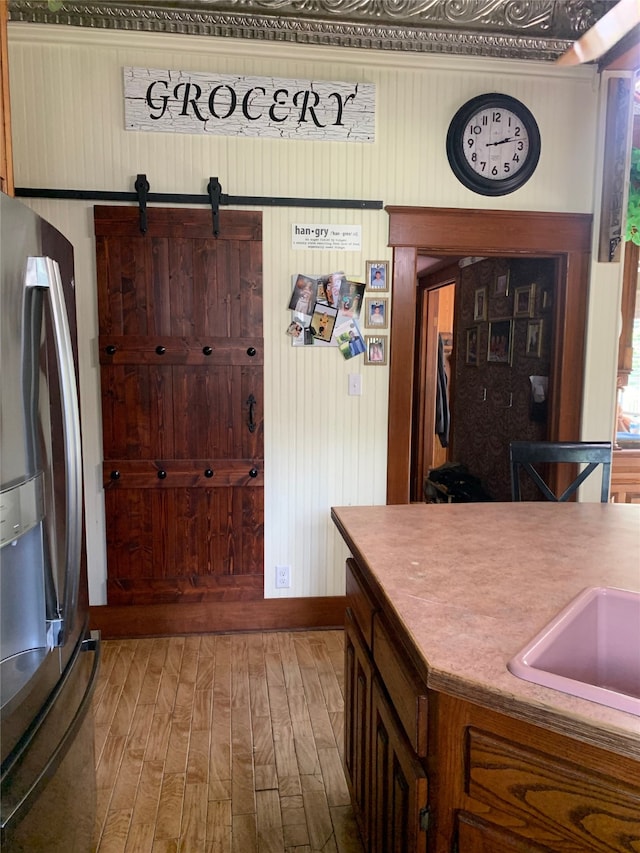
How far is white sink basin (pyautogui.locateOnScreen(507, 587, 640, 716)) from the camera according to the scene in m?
1.07

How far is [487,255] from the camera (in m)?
3.07

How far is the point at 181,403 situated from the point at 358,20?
195cm

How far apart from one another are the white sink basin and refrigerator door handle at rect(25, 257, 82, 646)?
977 mm

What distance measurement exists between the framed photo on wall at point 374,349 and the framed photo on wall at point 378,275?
0.25 meters

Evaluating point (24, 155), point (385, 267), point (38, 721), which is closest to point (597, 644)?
point (38, 721)

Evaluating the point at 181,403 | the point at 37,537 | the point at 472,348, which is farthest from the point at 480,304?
the point at 37,537

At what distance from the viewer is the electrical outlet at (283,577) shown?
10.1ft

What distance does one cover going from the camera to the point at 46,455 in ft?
4.10

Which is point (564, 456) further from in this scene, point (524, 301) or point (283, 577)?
point (524, 301)

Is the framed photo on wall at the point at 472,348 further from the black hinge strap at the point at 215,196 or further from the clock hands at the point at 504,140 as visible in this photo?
the black hinge strap at the point at 215,196

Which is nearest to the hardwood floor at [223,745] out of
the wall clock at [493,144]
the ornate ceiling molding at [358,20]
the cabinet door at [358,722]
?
the cabinet door at [358,722]

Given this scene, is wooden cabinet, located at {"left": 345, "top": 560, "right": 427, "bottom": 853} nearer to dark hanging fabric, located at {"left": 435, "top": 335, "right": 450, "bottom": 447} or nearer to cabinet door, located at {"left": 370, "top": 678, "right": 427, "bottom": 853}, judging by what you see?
cabinet door, located at {"left": 370, "top": 678, "right": 427, "bottom": 853}

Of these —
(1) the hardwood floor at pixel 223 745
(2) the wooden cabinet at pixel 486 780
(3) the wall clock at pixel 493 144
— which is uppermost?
(3) the wall clock at pixel 493 144

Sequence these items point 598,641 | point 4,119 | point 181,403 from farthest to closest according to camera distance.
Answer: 1. point 181,403
2. point 4,119
3. point 598,641
